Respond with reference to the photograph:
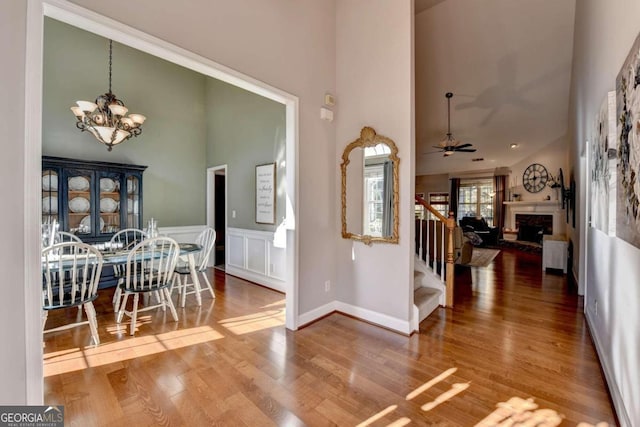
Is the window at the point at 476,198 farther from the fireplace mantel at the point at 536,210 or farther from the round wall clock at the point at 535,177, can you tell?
the round wall clock at the point at 535,177

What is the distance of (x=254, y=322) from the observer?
3016 millimetres

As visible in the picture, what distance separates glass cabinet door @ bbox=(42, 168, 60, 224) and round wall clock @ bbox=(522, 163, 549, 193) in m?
11.6

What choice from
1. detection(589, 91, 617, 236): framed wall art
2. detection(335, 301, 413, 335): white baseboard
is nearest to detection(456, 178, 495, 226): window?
detection(589, 91, 617, 236): framed wall art

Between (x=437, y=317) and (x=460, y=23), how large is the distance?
4.40m

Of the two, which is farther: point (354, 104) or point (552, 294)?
point (552, 294)

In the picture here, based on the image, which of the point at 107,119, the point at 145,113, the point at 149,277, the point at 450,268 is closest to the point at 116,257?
the point at 149,277

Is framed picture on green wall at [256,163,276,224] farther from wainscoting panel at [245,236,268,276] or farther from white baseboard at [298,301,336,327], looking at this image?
white baseboard at [298,301,336,327]

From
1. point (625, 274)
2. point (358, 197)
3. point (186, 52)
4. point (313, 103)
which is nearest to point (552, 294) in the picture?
point (625, 274)

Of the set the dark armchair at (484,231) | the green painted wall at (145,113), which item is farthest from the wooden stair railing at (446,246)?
the dark armchair at (484,231)

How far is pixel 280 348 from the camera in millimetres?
2457

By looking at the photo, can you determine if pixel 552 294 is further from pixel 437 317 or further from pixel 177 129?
pixel 177 129

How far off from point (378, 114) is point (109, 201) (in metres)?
4.34

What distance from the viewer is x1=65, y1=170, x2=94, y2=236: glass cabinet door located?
13.0 feet

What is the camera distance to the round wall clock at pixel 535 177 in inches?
330
